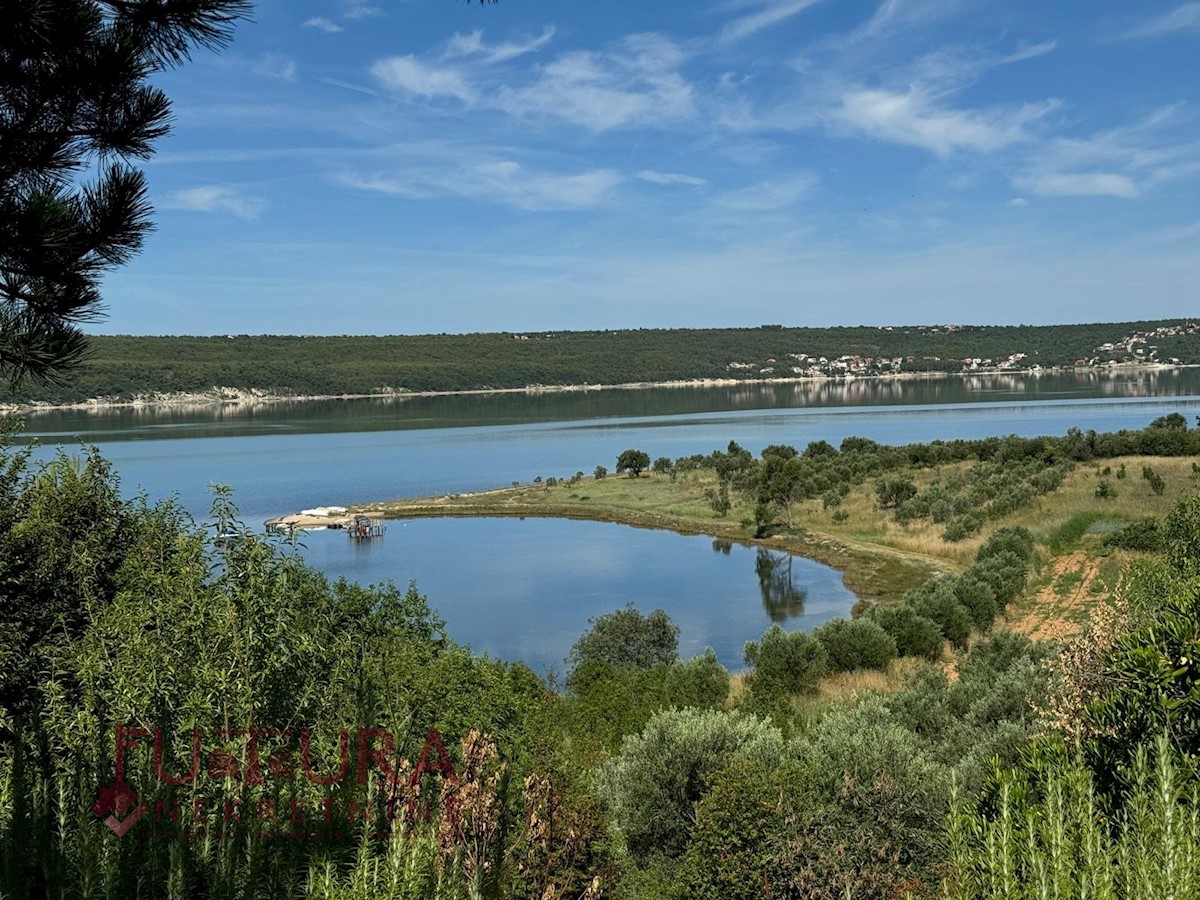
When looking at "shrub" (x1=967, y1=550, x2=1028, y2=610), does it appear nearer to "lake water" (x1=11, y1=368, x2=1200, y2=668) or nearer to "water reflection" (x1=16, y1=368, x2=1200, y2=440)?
"lake water" (x1=11, y1=368, x2=1200, y2=668)

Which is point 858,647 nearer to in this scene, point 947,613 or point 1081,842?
point 947,613

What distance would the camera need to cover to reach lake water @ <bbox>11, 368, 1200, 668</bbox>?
42812mm

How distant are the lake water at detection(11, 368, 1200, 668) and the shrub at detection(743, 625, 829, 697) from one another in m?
7.23

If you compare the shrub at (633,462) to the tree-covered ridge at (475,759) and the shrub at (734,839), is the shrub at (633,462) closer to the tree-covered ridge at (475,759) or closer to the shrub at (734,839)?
the tree-covered ridge at (475,759)

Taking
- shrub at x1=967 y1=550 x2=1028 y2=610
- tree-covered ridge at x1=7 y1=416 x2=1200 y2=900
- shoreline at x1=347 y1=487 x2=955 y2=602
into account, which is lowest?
shoreline at x1=347 y1=487 x2=955 y2=602

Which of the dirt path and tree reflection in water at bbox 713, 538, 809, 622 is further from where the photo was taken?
tree reflection in water at bbox 713, 538, 809, 622

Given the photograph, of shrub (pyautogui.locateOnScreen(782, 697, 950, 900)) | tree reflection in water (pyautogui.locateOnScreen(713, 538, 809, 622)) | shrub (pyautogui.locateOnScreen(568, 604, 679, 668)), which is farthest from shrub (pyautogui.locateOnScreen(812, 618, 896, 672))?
shrub (pyautogui.locateOnScreen(782, 697, 950, 900))

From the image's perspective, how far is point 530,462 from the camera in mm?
99625

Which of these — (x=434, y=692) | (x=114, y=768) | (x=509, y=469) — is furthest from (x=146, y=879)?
(x=509, y=469)

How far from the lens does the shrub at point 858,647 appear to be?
87.5 ft

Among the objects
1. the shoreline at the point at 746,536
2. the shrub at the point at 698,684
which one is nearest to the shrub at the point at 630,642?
the shrub at the point at 698,684

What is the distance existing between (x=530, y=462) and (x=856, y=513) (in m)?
46.8

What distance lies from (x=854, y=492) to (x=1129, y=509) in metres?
21.4

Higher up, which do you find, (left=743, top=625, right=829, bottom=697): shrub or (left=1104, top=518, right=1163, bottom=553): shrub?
(left=1104, top=518, right=1163, bottom=553): shrub
